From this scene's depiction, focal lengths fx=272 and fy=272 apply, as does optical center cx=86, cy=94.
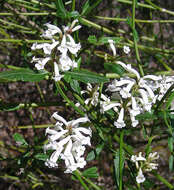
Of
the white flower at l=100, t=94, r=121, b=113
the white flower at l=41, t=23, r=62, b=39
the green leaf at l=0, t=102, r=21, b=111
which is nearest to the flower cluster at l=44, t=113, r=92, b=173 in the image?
the white flower at l=100, t=94, r=121, b=113

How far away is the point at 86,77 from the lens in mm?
1284

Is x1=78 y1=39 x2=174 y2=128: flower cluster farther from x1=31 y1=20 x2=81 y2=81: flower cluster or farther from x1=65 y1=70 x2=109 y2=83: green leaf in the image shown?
x1=31 y1=20 x2=81 y2=81: flower cluster

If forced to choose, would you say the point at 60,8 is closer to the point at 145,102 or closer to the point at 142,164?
the point at 145,102

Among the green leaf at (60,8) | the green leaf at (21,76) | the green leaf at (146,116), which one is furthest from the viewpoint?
A: the green leaf at (146,116)

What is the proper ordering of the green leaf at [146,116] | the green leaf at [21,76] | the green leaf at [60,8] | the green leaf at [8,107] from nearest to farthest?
1. the green leaf at [21,76]
2. the green leaf at [60,8]
3. the green leaf at [146,116]
4. the green leaf at [8,107]

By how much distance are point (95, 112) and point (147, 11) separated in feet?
5.67

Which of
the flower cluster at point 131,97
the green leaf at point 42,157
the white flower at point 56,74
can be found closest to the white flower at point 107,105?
the flower cluster at point 131,97

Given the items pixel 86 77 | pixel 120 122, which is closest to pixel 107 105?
pixel 120 122

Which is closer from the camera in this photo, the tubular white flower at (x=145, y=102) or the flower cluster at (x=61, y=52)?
the flower cluster at (x=61, y=52)

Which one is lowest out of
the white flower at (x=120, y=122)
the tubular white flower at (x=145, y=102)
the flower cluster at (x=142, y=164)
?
the flower cluster at (x=142, y=164)

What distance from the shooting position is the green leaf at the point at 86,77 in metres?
1.27

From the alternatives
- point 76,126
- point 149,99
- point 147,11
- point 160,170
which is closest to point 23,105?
point 76,126

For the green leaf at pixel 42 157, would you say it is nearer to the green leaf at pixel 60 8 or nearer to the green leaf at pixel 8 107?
the green leaf at pixel 8 107

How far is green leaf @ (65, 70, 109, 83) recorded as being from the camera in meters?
1.27
